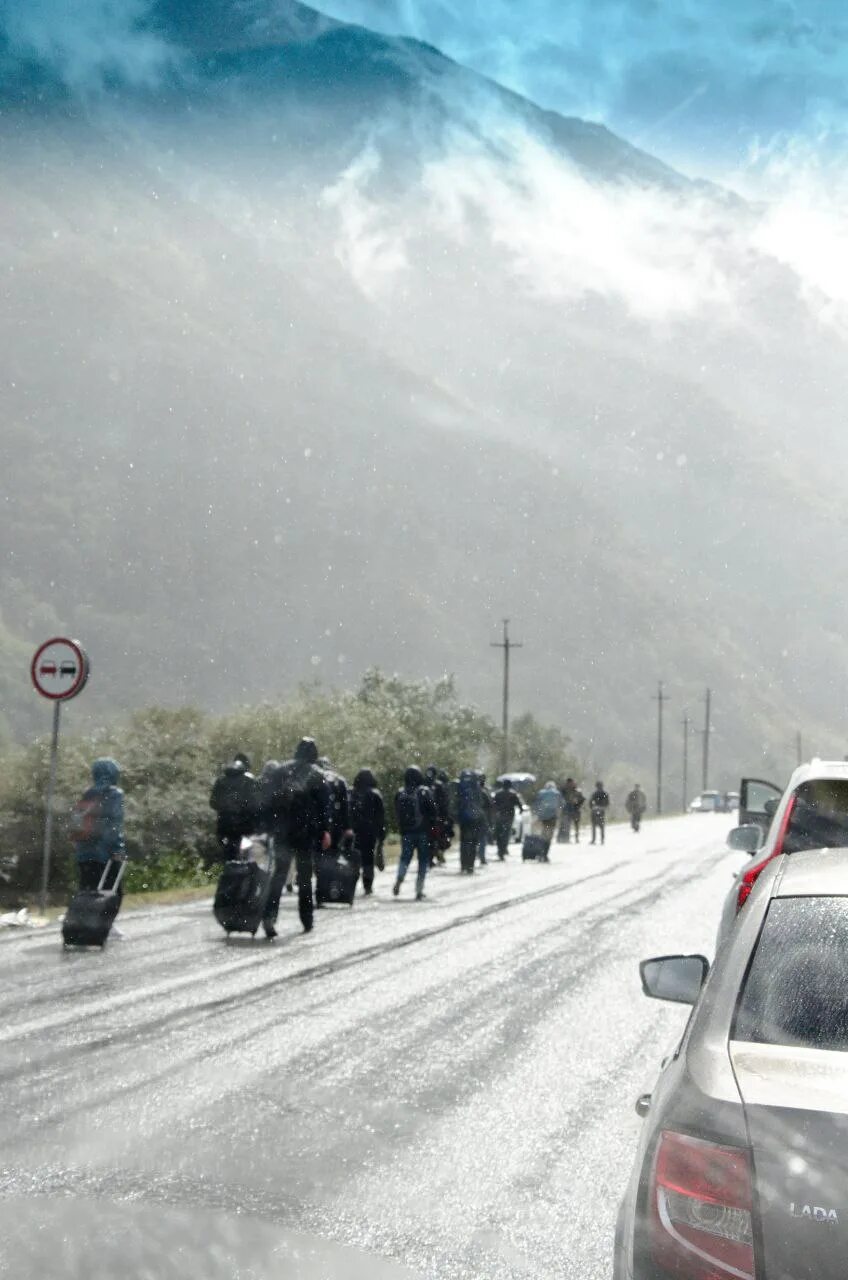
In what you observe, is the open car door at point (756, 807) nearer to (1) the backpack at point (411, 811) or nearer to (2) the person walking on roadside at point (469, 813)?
(1) the backpack at point (411, 811)

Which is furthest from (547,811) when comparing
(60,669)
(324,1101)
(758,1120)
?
(758,1120)

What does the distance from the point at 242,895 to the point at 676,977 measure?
9.69 m

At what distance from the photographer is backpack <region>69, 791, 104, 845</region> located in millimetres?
13766

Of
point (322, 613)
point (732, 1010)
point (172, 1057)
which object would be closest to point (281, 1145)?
point (172, 1057)

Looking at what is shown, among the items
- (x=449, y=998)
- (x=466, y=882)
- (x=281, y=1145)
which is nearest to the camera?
(x=281, y=1145)

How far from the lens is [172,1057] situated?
827 centimetres

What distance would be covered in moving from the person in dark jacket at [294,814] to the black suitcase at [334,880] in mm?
3222

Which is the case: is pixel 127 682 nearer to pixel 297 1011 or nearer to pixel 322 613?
pixel 322 613

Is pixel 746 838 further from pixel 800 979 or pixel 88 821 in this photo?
pixel 800 979

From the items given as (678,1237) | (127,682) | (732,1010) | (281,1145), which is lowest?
(281,1145)

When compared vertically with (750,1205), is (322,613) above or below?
above

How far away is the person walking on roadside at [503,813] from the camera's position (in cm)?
3259

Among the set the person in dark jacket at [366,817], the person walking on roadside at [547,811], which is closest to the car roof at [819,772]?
the person in dark jacket at [366,817]

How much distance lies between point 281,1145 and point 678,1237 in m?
3.77
